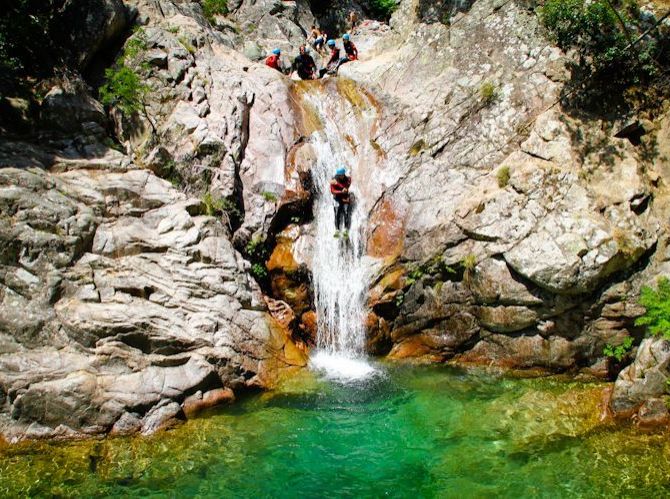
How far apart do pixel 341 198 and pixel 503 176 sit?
14.2 feet

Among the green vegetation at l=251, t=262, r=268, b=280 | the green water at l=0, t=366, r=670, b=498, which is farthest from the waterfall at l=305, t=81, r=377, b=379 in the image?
the green water at l=0, t=366, r=670, b=498

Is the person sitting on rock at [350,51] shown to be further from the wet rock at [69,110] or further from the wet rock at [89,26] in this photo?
the wet rock at [69,110]

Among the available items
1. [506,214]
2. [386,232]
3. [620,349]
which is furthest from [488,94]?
[620,349]

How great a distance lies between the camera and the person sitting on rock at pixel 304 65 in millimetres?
18016

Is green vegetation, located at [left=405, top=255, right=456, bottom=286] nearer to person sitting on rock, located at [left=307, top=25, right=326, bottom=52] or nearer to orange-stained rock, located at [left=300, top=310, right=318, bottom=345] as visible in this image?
orange-stained rock, located at [left=300, top=310, right=318, bottom=345]

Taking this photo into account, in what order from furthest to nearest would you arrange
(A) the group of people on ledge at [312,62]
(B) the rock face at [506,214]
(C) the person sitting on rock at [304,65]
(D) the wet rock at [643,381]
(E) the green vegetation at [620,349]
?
(C) the person sitting on rock at [304,65] → (A) the group of people on ledge at [312,62] → (B) the rock face at [506,214] → (E) the green vegetation at [620,349] → (D) the wet rock at [643,381]

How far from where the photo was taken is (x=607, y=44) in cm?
1144

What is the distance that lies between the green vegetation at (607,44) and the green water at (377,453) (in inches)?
304

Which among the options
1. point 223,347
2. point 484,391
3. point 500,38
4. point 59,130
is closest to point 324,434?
point 223,347

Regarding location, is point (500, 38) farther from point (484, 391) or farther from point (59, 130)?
point (59, 130)

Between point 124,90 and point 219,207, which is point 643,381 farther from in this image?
point 124,90

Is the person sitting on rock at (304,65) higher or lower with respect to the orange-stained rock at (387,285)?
higher

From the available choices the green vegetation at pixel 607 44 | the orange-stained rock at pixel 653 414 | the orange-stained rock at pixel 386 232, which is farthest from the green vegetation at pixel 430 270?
the green vegetation at pixel 607 44

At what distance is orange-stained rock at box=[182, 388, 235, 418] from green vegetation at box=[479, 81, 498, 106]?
34.4 ft
